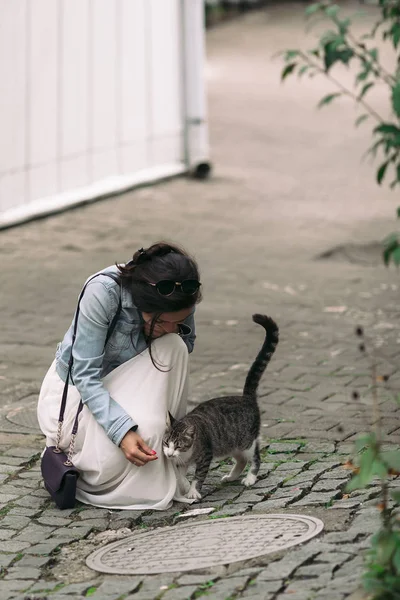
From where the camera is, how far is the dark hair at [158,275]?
5.04 m

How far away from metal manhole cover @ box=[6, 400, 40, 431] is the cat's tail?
140cm

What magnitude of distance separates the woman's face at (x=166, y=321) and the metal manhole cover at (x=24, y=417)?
5.01ft

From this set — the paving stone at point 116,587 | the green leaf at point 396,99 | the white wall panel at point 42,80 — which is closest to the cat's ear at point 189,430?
the paving stone at point 116,587

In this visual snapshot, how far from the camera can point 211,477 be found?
5785 mm

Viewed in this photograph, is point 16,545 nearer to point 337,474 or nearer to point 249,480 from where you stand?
point 249,480

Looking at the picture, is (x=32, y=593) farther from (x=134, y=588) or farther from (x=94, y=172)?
(x=94, y=172)

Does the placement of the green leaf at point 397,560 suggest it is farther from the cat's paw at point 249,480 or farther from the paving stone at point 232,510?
the cat's paw at point 249,480

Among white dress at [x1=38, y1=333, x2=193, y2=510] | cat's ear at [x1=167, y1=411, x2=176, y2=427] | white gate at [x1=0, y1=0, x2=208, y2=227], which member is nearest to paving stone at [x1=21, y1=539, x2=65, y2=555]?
white dress at [x1=38, y1=333, x2=193, y2=510]

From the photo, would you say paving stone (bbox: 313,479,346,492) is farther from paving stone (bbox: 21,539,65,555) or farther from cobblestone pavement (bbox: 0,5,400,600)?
paving stone (bbox: 21,539,65,555)

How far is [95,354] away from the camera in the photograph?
5207 millimetres

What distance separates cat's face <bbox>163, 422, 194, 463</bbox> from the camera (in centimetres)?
522

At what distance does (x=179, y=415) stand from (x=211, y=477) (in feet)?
1.52

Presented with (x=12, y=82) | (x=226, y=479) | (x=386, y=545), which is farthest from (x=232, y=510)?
(x=12, y=82)

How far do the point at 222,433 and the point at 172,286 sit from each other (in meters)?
0.88
